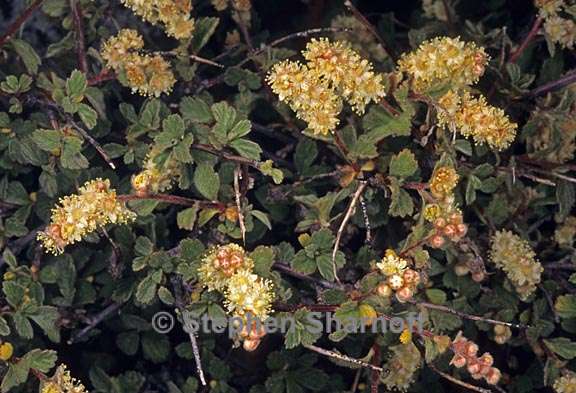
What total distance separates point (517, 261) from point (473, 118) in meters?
0.36

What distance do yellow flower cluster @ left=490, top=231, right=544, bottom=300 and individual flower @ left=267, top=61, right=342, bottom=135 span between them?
514 mm

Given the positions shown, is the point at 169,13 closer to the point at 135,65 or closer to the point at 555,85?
the point at 135,65

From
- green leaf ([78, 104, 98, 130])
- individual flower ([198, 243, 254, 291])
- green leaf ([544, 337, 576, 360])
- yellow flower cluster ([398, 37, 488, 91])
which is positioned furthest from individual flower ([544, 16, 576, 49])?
green leaf ([78, 104, 98, 130])

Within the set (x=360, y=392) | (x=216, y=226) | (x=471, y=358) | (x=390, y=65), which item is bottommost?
(x=360, y=392)

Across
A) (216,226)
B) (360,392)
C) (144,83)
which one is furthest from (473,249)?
(144,83)

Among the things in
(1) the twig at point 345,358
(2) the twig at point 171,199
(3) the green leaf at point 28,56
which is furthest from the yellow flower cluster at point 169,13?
(1) the twig at point 345,358

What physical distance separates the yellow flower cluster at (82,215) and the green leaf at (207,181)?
176mm

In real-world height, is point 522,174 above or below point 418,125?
below

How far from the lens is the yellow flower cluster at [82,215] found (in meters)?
1.50

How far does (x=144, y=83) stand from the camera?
177 centimetres

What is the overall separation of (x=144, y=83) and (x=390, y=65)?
1.98 ft

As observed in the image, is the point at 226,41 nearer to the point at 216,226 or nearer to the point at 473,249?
the point at 216,226

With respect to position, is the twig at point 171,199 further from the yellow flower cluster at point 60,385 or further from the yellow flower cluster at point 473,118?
the yellow flower cluster at point 473,118

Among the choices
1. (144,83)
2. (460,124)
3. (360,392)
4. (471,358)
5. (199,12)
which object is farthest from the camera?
(199,12)
